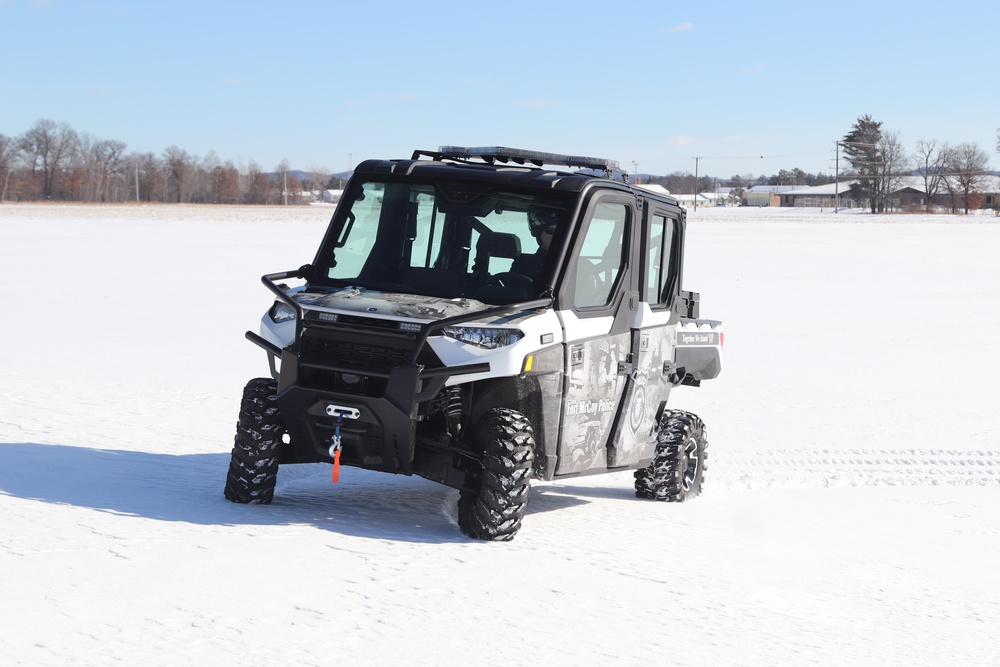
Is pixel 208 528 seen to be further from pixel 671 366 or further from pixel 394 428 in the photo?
pixel 671 366

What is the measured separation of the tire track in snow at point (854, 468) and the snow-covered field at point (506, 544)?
0.11 ft

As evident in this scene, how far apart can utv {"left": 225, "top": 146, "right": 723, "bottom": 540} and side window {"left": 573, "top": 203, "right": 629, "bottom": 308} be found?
0.01 metres

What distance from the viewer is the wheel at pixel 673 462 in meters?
8.60

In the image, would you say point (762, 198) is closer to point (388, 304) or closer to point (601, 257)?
point (601, 257)

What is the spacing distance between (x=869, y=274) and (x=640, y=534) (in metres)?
27.2

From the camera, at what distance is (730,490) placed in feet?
31.1

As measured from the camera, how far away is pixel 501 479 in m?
6.21

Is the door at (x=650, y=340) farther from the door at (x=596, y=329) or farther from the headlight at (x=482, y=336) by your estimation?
the headlight at (x=482, y=336)

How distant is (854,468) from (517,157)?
458 centimetres

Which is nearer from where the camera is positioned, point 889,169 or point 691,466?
point 691,466

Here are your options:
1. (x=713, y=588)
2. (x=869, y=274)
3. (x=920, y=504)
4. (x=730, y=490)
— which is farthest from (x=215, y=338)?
(x=869, y=274)

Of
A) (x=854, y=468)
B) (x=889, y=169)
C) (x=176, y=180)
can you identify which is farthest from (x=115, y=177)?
(x=854, y=468)

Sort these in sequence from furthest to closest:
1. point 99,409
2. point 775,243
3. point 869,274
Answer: point 775,243 → point 869,274 → point 99,409

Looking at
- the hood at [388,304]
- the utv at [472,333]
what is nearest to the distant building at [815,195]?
the utv at [472,333]
